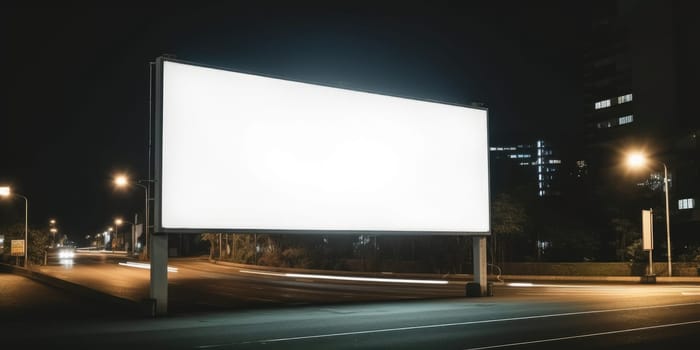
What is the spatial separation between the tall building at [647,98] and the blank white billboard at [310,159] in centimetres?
3747

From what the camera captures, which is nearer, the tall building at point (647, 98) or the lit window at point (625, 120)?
the tall building at point (647, 98)

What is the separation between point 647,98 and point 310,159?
3866 inches

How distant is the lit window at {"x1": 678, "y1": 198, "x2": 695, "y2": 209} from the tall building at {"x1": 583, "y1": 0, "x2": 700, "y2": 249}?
104mm

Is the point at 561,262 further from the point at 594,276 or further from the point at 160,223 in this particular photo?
the point at 160,223

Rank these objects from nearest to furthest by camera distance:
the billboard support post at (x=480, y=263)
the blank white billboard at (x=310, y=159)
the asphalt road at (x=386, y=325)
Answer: the asphalt road at (x=386, y=325)
the blank white billboard at (x=310, y=159)
the billboard support post at (x=480, y=263)

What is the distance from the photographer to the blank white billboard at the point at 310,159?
69.9ft

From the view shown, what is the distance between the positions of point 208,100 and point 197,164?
208 centimetres

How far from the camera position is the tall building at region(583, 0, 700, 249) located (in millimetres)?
76812

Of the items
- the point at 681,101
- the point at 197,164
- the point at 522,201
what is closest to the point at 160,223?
the point at 197,164

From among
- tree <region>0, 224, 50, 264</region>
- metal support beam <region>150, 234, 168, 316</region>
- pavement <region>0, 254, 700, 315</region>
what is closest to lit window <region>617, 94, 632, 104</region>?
pavement <region>0, 254, 700, 315</region>

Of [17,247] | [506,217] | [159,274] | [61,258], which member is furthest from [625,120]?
[159,274]

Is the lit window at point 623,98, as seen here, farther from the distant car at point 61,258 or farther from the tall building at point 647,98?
the distant car at point 61,258

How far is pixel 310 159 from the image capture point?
23.7m

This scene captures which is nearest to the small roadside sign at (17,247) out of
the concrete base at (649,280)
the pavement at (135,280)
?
the pavement at (135,280)
